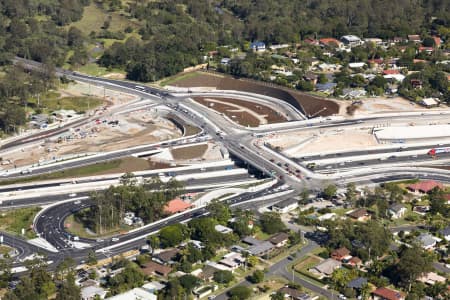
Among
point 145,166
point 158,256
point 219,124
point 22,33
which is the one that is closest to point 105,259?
point 158,256

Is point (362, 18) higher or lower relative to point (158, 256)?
higher

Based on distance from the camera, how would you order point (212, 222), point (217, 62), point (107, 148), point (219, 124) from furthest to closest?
point (217, 62), point (219, 124), point (107, 148), point (212, 222)

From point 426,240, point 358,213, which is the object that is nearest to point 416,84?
point 358,213

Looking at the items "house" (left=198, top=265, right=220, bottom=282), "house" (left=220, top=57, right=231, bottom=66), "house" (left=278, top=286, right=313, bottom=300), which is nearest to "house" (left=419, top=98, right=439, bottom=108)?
"house" (left=220, top=57, right=231, bottom=66)

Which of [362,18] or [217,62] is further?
[362,18]

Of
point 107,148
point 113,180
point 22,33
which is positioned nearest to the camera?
point 113,180

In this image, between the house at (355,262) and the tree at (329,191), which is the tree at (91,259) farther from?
the tree at (329,191)

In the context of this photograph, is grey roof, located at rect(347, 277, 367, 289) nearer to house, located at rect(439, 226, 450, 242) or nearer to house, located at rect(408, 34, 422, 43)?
house, located at rect(439, 226, 450, 242)

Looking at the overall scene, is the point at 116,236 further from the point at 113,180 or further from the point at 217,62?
the point at 217,62
